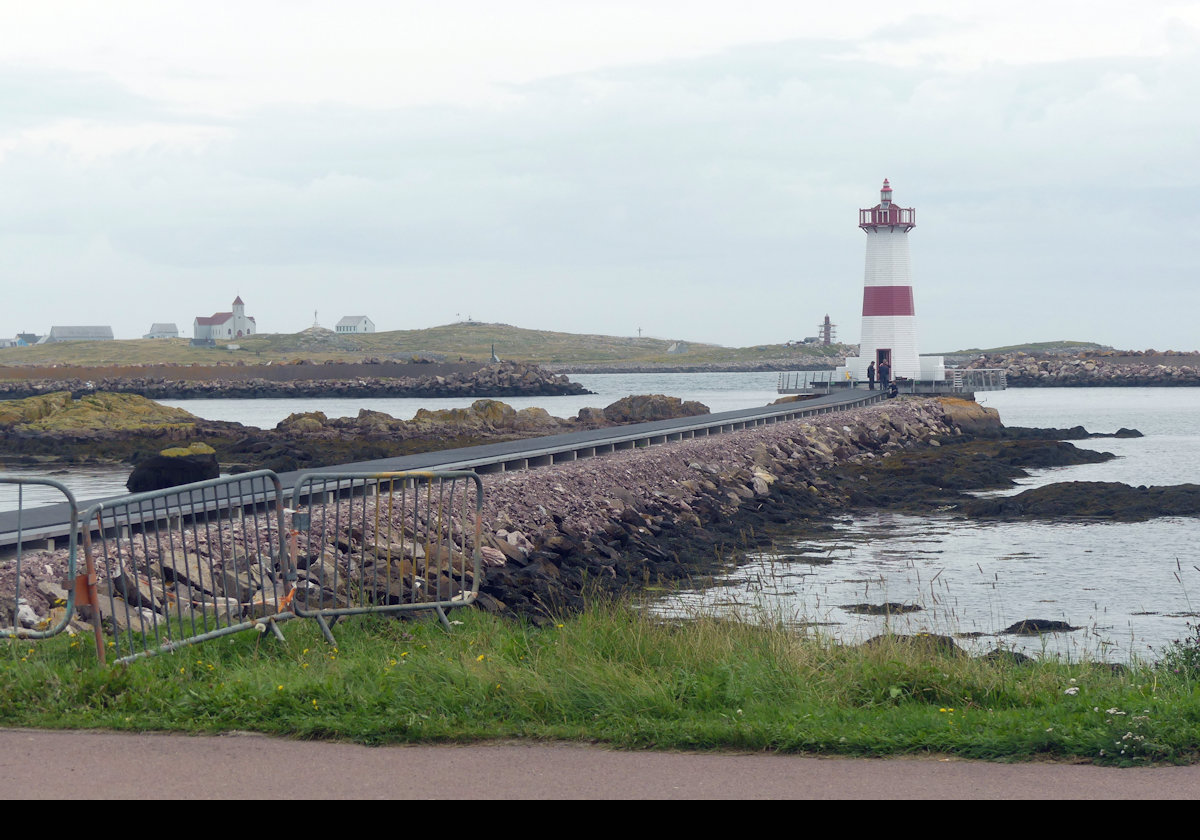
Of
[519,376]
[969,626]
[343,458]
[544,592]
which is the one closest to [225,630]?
[544,592]

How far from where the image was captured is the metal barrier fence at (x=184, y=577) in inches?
283

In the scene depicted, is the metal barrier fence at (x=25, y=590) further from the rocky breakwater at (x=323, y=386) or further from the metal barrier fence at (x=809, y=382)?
the rocky breakwater at (x=323, y=386)

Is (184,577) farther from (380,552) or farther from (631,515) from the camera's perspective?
(631,515)

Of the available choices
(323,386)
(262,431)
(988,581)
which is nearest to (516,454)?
(988,581)

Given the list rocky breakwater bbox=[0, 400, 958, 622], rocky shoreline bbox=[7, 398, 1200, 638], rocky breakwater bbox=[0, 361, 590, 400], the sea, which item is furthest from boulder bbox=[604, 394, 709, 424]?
rocky breakwater bbox=[0, 361, 590, 400]

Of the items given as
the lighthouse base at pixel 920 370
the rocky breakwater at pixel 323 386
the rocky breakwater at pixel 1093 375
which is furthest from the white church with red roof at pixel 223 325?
the lighthouse base at pixel 920 370

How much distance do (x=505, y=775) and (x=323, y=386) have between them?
93.7m

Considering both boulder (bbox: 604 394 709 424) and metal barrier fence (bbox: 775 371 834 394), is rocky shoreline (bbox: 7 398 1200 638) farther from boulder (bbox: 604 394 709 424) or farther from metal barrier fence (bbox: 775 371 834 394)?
metal barrier fence (bbox: 775 371 834 394)

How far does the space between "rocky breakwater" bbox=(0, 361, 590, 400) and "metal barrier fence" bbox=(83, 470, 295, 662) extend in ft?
246

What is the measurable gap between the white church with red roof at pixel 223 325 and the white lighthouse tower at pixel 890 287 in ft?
444

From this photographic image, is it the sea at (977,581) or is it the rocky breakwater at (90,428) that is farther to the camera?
the rocky breakwater at (90,428)

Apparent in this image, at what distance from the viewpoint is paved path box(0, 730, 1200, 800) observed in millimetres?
4703
